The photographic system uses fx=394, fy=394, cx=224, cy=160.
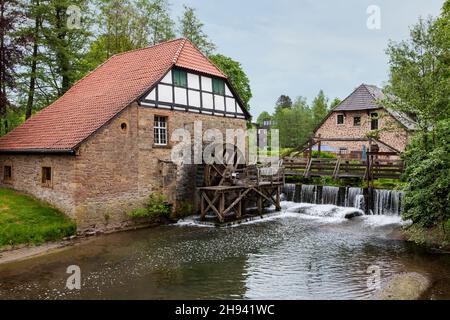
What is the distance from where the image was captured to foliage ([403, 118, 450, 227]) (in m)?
11.1

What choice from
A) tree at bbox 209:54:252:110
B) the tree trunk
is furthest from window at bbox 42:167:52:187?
tree at bbox 209:54:252:110

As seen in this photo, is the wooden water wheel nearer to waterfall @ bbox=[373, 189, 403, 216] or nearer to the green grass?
the green grass

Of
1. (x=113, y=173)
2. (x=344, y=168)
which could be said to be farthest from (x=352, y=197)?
(x=113, y=173)

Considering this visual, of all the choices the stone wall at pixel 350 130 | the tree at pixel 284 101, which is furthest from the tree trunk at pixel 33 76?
the tree at pixel 284 101

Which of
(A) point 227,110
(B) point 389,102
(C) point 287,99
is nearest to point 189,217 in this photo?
(A) point 227,110

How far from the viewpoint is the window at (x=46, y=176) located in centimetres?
1484

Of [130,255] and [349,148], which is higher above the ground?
[349,148]

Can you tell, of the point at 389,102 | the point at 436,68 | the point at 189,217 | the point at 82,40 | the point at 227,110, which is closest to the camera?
the point at 389,102

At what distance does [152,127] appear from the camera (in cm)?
1653

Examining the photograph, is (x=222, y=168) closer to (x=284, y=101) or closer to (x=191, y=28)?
(x=191, y=28)

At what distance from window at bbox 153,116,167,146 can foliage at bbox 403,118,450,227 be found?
9.90 m
